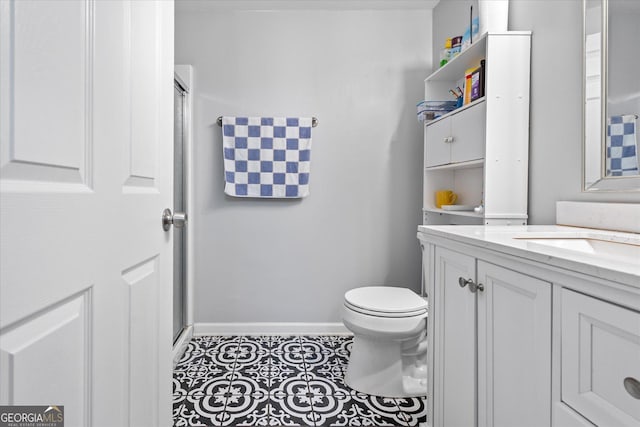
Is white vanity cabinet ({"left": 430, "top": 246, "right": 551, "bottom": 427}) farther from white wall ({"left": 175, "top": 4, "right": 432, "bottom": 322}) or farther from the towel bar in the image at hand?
the towel bar

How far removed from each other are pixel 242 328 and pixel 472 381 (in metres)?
1.81

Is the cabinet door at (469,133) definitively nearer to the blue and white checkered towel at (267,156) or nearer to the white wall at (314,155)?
the white wall at (314,155)

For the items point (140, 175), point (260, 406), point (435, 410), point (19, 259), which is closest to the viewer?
point (19, 259)

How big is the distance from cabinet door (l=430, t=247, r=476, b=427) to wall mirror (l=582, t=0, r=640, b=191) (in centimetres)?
58

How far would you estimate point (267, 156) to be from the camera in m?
2.39

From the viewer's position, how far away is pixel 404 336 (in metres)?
1.62

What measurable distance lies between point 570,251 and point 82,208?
2.92ft

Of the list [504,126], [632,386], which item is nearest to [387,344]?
[504,126]

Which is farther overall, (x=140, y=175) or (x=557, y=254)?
(x=140, y=175)

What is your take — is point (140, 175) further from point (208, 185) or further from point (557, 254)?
point (208, 185)

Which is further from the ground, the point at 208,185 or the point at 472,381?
the point at 208,185

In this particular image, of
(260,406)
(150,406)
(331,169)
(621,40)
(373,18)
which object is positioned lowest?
(260,406)

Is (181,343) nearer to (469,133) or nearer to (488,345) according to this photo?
(488,345)

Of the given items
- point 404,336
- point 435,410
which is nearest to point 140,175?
point 435,410
